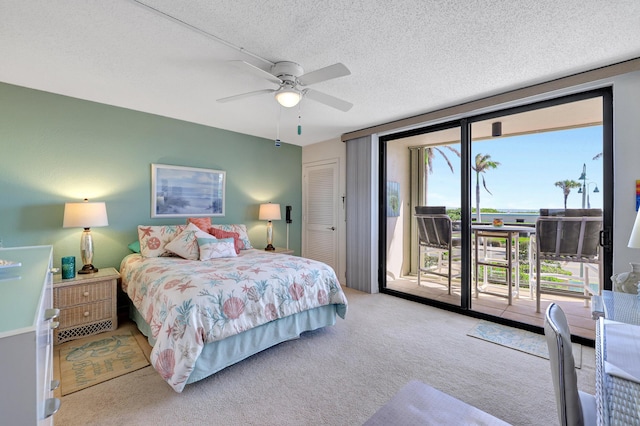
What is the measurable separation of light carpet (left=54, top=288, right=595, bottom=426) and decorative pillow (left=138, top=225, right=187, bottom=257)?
55.9 inches

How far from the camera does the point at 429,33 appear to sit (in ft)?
6.19

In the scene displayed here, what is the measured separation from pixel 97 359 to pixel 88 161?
2115 millimetres

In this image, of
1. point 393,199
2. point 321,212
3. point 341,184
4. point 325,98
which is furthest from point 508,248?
point 325,98

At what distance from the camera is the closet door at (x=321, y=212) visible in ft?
15.7

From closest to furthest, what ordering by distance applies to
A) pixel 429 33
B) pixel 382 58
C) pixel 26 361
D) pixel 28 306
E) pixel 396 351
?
pixel 26 361 → pixel 28 306 → pixel 429 33 → pixel 382 58 → pixel 396 351

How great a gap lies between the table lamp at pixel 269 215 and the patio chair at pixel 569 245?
345cm

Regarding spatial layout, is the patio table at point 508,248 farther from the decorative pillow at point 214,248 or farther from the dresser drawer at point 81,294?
the dresser drawer at point 81,294

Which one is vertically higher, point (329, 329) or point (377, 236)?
point (377, 236)

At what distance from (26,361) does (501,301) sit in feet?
14.4

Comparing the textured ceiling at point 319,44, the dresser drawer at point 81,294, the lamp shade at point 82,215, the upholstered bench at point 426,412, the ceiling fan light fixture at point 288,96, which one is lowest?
the upholstered bench at point 426,412

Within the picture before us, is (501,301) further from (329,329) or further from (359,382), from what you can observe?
(359,382)

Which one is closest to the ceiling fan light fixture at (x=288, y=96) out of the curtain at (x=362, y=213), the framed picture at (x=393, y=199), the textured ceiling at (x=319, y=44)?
the textured ceiling at (x=319, y=44)

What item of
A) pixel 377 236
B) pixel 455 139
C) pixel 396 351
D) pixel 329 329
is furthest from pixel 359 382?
pixel 455 139

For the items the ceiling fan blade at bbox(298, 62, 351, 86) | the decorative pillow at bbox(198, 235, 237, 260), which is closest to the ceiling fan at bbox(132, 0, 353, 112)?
the ceiling fan blade at bbox(298, 62, 351, 86)
